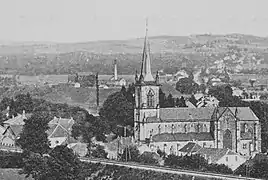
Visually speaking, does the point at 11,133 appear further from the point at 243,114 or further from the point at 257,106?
the point at 257,106

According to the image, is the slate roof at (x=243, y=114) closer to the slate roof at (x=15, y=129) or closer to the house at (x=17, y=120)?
the slate roof at (x=15, y=129)

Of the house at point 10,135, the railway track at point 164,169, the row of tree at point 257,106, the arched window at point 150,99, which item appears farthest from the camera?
the house at point 10,135

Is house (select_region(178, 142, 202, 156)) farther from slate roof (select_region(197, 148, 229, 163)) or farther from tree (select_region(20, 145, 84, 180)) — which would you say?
tree (select_region(20, 145, 84, 180))

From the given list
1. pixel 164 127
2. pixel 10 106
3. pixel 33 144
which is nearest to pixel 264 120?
pixel 164 127

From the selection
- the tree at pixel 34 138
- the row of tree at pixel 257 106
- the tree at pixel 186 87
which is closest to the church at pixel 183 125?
the row of tree at pixel 257 106

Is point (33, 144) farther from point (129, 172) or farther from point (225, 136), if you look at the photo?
point (225, 136)

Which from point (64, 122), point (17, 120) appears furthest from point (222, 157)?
point (17, 120)
